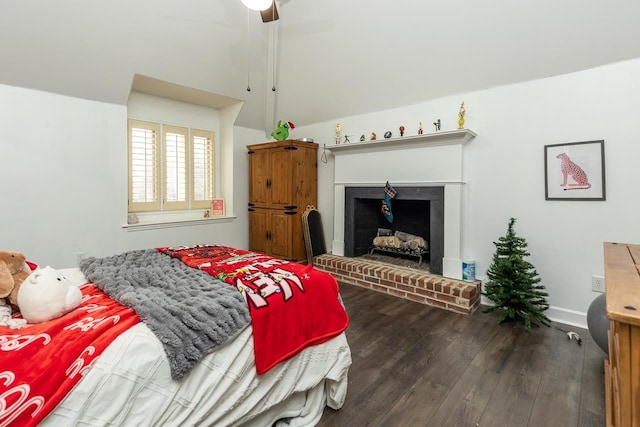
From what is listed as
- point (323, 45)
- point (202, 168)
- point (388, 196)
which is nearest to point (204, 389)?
point (388, 196)

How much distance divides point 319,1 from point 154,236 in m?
3.39

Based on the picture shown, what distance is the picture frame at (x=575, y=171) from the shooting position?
2605 mm

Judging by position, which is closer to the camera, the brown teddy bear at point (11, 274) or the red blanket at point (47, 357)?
the red blanket at point (47, 357)

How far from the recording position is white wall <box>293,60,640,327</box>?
2523mm

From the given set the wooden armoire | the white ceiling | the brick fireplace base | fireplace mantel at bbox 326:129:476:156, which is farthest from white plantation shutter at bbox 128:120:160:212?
the brick fireplace base

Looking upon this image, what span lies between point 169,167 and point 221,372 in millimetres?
3757

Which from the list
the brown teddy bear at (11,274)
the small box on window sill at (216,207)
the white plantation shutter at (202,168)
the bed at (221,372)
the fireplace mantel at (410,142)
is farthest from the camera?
the small box on window sill at (216,207)

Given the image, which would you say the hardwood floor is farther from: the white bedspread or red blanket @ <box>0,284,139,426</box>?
red blanket @ <box>0,284,139,426</box>

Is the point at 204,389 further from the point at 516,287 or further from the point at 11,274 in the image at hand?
the point at 516,287

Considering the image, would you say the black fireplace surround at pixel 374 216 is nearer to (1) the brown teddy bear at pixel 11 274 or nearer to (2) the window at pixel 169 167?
(2) the window at pixel 169 167

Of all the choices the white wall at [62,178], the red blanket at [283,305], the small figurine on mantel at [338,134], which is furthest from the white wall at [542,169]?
the white wall at [62,178]

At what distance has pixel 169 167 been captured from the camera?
4.32 m

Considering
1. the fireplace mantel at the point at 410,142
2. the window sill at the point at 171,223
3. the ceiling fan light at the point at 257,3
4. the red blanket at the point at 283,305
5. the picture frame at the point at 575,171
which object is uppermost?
the ceiling fan light at the point at 257,3

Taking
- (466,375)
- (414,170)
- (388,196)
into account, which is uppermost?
(414,170)
